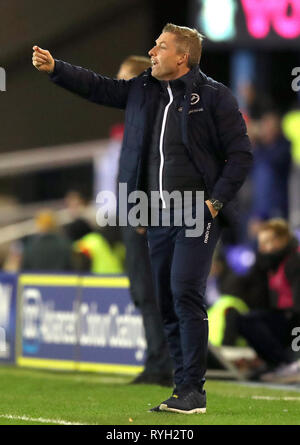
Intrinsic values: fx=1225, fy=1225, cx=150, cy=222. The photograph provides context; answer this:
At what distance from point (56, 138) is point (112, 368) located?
11950 millimetres

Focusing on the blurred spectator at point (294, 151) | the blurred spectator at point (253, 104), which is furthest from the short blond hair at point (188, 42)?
the blurred spectator at point (294, 151)

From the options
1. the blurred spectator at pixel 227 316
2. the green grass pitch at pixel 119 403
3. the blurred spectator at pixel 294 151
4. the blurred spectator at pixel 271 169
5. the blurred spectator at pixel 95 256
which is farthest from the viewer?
the blurred spectator at pixel 294 151

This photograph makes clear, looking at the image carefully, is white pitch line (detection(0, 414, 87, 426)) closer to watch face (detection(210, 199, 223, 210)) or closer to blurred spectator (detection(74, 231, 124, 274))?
watch face (detection(210, 199, 223, 210))

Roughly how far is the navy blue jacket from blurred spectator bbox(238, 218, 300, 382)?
3422mm

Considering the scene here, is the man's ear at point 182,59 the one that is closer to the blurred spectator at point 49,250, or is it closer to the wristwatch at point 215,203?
the wristwatch at point 215,203

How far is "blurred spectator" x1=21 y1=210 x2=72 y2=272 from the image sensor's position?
46.7ft

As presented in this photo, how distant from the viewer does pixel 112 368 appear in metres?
10.8

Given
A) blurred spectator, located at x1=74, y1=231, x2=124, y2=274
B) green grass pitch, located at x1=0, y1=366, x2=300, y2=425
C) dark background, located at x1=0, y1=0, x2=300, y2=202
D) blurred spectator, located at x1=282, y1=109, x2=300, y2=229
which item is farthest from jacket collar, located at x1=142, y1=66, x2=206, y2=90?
dark background, located at x1=0, y1=0, x2=300, y2=202

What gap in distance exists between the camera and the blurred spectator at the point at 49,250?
14.2 m

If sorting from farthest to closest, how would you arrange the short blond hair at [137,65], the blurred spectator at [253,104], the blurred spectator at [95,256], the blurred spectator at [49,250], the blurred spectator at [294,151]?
the blurred spectator at [294,151]
the blurred spectator at [253,104]
the blurred spectator at [49,250]
the blurred spectator at [95,256]
the short blond hair at [137,65]

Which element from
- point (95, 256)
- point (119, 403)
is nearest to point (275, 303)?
point (119, 403)

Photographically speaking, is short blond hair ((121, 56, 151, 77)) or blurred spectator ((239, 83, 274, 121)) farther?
blurred spectator ((239, 83, 274, 121))

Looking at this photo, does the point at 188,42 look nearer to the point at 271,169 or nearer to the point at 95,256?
the point at 95,256

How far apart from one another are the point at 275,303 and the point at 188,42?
421 cm
